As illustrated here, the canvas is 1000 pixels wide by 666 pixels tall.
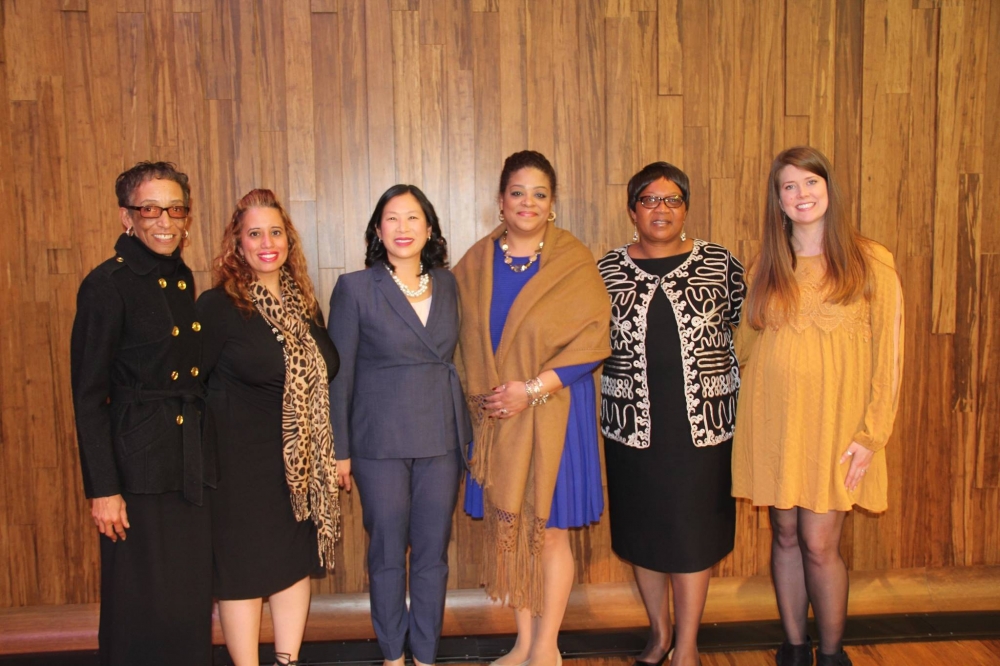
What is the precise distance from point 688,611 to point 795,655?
1.41 feet

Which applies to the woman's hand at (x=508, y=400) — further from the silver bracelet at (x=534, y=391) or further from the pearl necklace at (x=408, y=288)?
the pearl necklace at (x=408, y=288)

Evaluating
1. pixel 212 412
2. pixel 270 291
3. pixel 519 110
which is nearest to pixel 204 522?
pixel 212 412

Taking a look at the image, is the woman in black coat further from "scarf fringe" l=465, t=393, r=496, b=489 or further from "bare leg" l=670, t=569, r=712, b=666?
"bare leg" l=670, t=569, r=712, b=666

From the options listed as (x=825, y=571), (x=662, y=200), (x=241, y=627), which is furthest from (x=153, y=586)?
(x=825, y=571)

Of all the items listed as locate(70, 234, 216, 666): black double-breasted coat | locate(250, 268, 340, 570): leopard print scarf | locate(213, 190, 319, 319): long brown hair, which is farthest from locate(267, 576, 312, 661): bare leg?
locate(213, 190, 319, 319): long brown hair

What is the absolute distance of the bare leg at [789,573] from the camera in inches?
98.0

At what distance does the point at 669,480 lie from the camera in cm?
244

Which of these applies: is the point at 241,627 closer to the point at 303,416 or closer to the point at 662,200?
the point at 303,416

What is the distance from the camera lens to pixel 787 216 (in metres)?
2.41

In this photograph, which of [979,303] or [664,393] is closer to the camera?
[664,393]

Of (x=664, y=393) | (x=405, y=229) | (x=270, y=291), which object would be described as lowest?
(x=664, y=393)

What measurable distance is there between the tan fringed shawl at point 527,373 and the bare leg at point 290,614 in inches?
24.9

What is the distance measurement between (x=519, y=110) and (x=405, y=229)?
3.04 feet

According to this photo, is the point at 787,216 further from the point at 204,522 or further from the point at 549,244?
the point at 204,522
